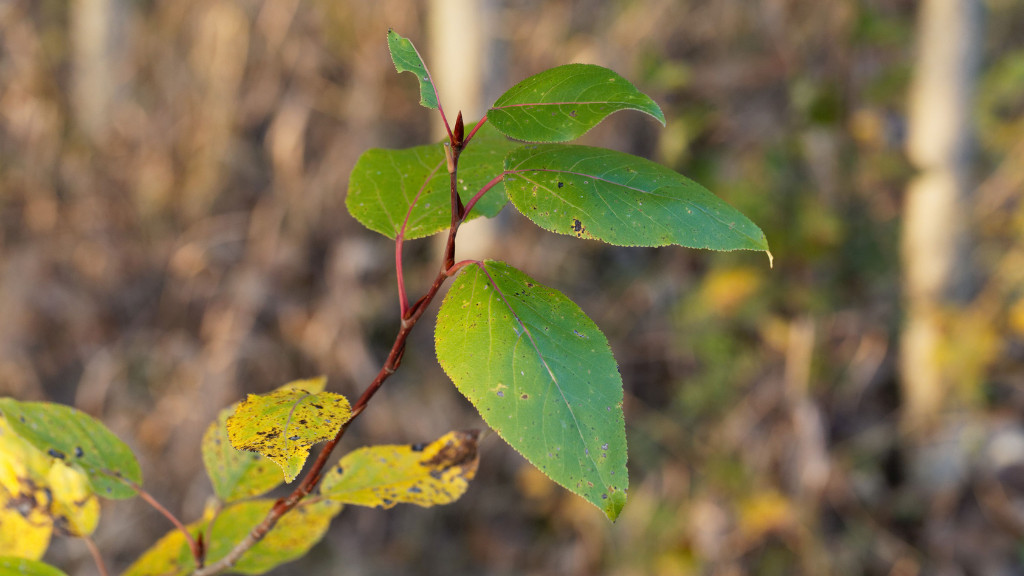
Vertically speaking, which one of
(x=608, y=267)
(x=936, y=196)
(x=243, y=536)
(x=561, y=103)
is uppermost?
(x=561, y=103)

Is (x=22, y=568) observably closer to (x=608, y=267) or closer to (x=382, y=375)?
(x=382, y=375)

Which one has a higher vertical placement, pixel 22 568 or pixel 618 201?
pixel 618 201

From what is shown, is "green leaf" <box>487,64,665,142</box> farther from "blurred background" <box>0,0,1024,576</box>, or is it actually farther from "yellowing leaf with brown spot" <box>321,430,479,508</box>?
"blurred background" <box>0,0,1024,576</box>

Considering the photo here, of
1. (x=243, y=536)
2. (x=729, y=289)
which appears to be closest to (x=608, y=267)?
(x=729, y=289)

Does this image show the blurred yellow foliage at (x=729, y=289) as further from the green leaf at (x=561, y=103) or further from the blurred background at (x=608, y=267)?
the green leaf at (x=561, y=103)

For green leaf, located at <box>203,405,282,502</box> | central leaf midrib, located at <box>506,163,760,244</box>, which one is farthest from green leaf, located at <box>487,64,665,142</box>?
green leaf, located at <box>203,405,282,502</box>

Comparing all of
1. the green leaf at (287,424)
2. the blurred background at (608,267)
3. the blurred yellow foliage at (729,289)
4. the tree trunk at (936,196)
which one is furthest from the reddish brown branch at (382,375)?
the tree trunk at (936,196)
